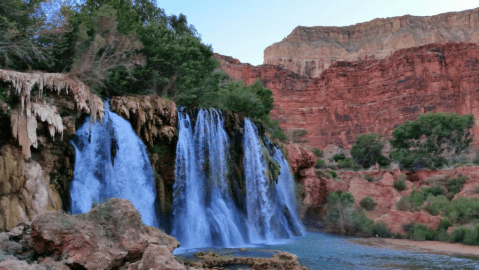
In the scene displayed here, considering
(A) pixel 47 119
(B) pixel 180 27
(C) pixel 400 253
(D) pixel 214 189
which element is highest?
(B) pixel 180 27

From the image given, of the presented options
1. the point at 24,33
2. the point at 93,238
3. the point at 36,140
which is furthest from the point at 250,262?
the point at 24,33

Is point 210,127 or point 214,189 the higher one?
point 210,127

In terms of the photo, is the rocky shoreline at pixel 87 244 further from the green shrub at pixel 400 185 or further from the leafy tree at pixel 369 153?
the leafy tree at pixel 369 153

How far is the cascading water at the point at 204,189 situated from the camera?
14.3 m

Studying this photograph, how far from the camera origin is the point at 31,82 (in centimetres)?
1048

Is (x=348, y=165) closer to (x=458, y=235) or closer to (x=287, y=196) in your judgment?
(x=287, y=196)

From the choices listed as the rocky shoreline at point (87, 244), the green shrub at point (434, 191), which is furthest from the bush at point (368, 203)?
the rocky shoreline at point (87, 244)

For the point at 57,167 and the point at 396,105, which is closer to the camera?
the point at 57,167

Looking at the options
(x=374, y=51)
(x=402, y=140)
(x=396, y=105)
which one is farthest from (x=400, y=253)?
(x=374, y=51)

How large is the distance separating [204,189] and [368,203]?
517 inches

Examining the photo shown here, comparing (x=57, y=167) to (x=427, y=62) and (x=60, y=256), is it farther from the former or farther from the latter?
(x=427, y=62)

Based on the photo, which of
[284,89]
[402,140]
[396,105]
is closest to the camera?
[402,140]

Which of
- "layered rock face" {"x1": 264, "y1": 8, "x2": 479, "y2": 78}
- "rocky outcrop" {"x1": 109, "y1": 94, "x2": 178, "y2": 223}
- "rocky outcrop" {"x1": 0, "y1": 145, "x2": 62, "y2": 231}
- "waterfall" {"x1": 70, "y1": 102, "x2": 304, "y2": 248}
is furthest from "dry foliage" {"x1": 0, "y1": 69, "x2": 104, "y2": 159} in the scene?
"layered rock face" {"x1": 264, "y1": 8, "x2": 479, "y2": 78}

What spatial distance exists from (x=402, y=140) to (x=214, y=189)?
32.5 m
